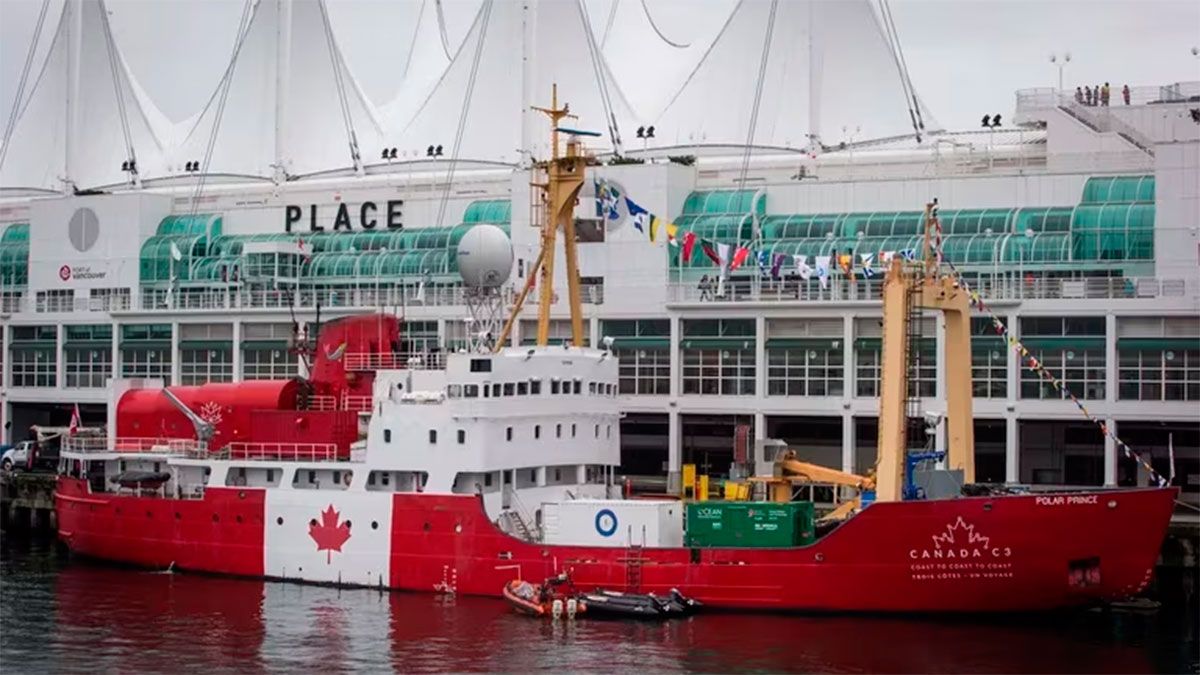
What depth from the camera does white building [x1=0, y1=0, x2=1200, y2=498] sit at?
5400 cm

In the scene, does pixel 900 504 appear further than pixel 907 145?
No

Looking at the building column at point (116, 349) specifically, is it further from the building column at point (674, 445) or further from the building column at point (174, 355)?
the building column at point (674, 445)

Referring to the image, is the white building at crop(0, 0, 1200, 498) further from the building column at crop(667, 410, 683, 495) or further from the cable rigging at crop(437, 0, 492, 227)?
the cable rigging at crop(437, 0, 492, 227)

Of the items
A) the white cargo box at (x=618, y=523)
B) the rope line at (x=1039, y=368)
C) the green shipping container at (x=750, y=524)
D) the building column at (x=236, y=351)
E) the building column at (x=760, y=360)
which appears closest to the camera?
the green shipping container at (x=750, y=524)

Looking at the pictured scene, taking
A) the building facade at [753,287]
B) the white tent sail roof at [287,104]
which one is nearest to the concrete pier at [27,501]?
the building facade at [753,287]

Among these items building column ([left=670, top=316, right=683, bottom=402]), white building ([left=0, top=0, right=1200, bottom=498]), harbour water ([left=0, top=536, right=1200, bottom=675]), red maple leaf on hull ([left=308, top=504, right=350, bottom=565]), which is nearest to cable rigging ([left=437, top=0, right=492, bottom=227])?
white building ([left=0, top=0, right=1200, bottom=498])

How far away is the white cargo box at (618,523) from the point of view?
145 feet

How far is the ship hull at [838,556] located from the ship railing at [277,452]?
110 cm

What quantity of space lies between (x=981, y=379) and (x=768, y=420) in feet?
20.4

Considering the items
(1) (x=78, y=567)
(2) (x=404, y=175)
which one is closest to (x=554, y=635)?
(1) (x=78, y=567)

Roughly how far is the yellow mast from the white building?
3.53 m

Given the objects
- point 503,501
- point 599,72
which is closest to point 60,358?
point 599,72

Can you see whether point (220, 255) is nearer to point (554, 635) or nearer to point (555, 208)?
point (555, 208)

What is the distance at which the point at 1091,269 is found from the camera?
55.1 meters
